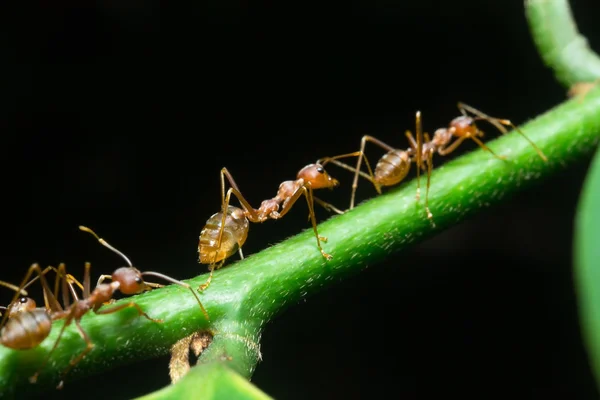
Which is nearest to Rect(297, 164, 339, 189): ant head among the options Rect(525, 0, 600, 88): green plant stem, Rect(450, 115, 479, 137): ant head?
Rect(450, 115, 479, 137): ant head

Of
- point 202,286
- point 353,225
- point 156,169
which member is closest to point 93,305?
point 202,286

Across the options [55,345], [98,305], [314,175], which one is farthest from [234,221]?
[55,345]

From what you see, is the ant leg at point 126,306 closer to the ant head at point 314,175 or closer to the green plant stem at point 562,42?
the ant head at point 314,175

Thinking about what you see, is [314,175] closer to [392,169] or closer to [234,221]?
[392,169]

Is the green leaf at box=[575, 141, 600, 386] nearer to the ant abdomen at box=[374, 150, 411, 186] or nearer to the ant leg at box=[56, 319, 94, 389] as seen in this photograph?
the ant leg at box=[56, 319, 94, 389]

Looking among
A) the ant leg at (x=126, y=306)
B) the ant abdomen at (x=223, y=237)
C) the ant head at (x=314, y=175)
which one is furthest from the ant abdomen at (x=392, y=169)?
the ant leg at (x=126, y=306)

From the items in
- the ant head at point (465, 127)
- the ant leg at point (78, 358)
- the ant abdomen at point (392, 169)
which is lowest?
the ant head at point (465, 127)

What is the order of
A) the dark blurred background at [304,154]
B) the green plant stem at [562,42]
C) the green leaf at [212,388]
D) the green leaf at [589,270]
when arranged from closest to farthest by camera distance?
the green leaf at [589,270]
the green leaf at [212,388]
the green plant stem at [562,42]
the dark blurred background at [304,154]
